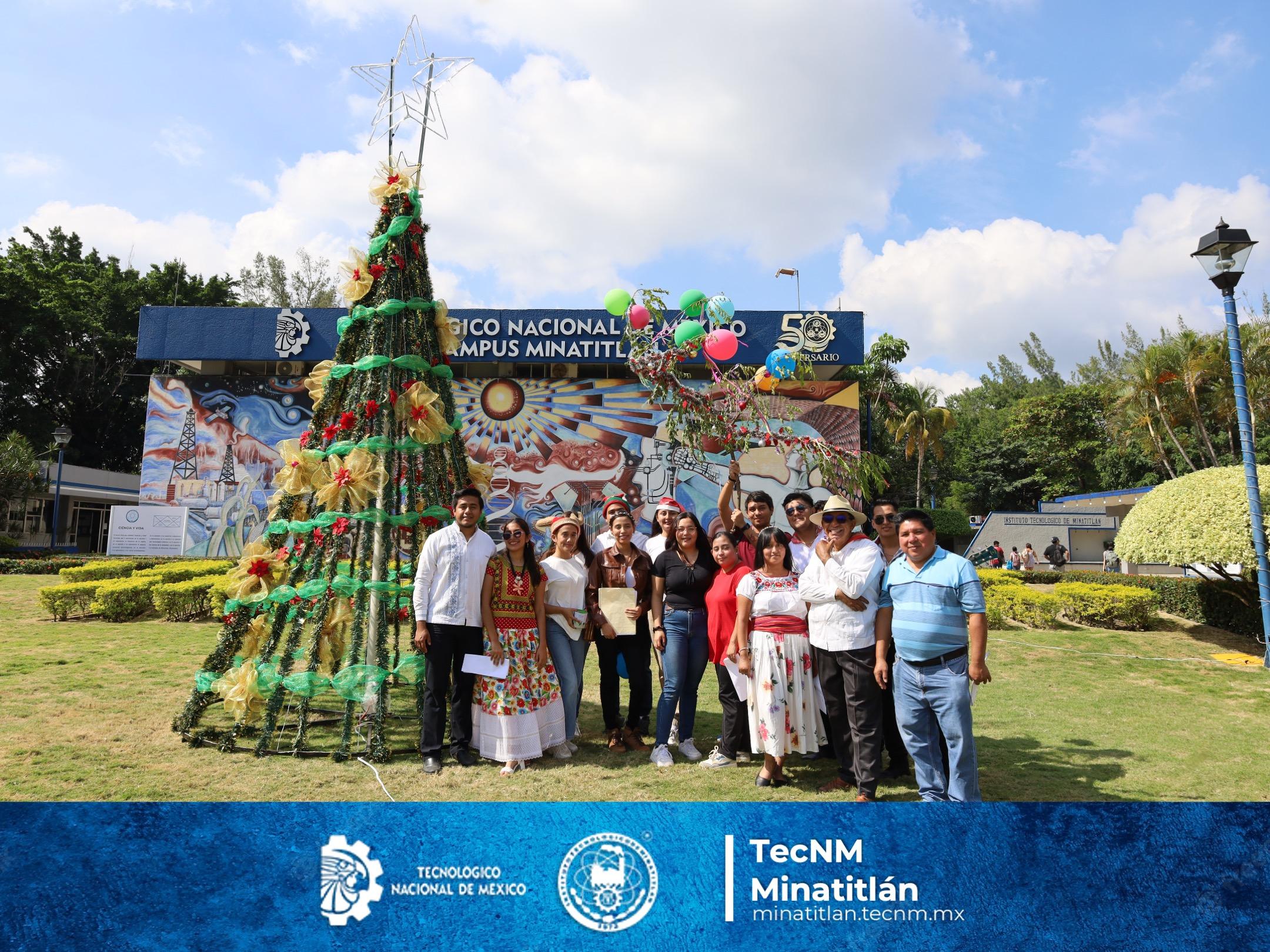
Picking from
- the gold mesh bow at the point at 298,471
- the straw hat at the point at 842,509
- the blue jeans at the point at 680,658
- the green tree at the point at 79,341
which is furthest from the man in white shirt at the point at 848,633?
the green tree at the point at 79,341

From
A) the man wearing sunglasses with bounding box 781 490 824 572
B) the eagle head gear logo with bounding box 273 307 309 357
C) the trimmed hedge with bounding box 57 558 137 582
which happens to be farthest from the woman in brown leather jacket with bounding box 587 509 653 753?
the eagle head gear logo with bounding box 273 307 309 357

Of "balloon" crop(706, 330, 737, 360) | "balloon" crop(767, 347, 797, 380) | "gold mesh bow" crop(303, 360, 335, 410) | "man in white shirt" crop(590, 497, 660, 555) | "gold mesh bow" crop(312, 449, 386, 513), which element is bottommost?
"man in white shirt" crop(590, 497, 660, 555)

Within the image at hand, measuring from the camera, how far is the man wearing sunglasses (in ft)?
15.9

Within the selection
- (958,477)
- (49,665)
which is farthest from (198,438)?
(958,477)

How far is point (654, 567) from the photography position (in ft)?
16.4

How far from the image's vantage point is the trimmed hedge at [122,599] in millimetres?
11078

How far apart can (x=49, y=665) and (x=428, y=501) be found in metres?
5.26

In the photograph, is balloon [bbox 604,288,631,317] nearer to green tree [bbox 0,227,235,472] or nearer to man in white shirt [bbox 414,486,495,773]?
man in white shirt [bbox 414,486,495,773]

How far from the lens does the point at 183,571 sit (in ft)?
45.5

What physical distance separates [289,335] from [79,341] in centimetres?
1544

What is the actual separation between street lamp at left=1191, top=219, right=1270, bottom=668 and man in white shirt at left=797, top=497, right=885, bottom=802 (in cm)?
717

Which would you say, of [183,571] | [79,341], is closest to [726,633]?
[183,571]

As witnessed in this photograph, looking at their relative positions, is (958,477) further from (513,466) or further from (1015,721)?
(1015,721)

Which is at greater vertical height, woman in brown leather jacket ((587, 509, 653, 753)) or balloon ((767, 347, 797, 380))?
balloon ((767, 347, 797, 380))
